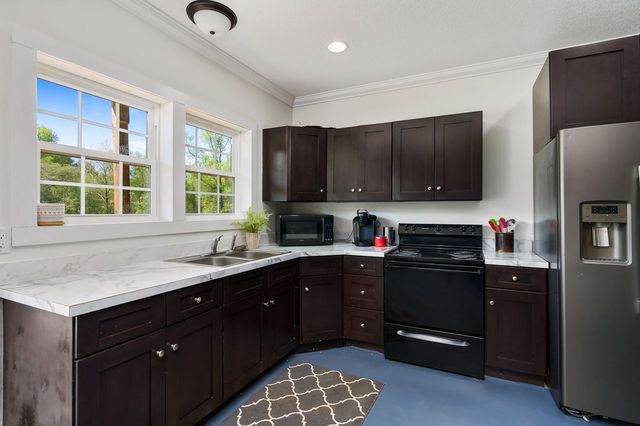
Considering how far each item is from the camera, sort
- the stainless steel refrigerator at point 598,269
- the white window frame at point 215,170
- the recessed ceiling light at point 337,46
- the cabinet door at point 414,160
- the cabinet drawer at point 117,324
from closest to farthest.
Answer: the cabinet drawer at point 117,324
the stainless steel refrigerator at point 598,269
the recessed ceiling light at point 337,46
the white window frame at point 215,170
the cabinet door at point 414,160

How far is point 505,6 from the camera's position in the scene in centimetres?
210

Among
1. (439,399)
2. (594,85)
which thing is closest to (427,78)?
(594,85)

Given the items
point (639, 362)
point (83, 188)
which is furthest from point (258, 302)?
point (639, 362)

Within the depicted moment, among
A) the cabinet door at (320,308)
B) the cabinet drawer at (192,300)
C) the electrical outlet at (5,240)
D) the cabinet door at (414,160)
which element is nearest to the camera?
the electrical outlet at (5,240)

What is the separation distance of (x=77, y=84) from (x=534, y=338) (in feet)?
11.3

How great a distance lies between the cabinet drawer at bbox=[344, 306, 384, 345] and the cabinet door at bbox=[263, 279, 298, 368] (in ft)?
1.57

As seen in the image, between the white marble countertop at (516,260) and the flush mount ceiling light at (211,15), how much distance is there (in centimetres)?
253

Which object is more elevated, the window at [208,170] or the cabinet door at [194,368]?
the window at [208,170]

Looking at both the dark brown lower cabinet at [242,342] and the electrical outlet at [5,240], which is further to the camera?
the dark brown lower cabinet at [242,342]

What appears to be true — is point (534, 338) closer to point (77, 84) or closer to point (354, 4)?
point (354, 4)

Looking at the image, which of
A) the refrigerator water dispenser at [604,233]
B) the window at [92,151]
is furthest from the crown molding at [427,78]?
the window at [92,151]

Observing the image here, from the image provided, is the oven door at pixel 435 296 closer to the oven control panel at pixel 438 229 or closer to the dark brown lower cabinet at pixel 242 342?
the oven control panel at pixel 438 229

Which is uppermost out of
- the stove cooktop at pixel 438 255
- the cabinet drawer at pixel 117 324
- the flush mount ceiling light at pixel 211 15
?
the flush mount ceiling light at pixel 211 15

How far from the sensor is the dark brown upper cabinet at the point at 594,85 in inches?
79.8
